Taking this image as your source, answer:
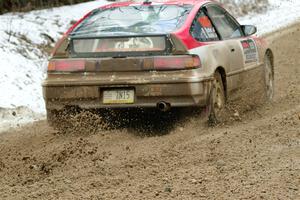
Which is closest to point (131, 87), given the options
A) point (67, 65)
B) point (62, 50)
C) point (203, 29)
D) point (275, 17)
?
point (67, 65)

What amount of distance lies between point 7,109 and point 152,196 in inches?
217

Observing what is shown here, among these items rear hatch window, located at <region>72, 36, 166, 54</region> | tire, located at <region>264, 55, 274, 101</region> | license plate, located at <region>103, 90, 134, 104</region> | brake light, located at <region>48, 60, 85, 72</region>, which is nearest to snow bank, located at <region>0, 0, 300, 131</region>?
brake light, located at <region>48, 60, 85, 72</region>

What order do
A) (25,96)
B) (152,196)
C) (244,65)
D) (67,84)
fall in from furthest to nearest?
(25,96)
(244,65)
(67,84)
(152,196)

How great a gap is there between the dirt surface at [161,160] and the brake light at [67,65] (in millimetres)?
557

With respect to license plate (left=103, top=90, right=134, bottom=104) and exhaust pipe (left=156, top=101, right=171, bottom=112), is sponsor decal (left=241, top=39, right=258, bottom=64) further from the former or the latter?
license plate (left=103, top=90, right=134, bottom=104)

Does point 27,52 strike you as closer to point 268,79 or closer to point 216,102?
point 268,79

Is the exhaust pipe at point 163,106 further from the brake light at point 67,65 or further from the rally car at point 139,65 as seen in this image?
the brake light at point 67,65

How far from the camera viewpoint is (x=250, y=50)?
9164 mm

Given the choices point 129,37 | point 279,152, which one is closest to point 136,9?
point 129,37

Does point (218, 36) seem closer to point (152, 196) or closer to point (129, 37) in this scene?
point (129, 37)

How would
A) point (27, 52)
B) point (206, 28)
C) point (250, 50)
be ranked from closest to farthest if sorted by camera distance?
point (206, 28) → point (250, 50) → point (27, 52)

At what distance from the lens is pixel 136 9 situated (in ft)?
27.0

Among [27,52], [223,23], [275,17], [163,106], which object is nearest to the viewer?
[163,106]

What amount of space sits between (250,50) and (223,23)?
1.75 feet
